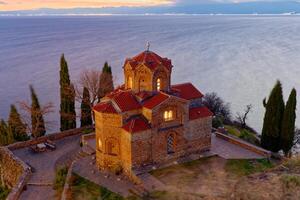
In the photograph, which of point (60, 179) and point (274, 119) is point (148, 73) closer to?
point (60, 179)

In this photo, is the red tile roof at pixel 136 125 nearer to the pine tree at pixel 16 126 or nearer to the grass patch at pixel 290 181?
the pine tree at pixel 16 126

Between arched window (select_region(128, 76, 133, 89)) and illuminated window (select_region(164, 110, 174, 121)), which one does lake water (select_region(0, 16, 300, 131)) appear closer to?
illuminated window (select_region(164, 110, 174, 121))

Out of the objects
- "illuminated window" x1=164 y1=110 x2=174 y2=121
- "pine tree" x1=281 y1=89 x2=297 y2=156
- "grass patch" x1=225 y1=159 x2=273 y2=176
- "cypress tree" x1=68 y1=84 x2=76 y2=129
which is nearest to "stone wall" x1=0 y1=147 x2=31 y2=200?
"cypress tree" x1=68 y1=84 x2=76 y2=129

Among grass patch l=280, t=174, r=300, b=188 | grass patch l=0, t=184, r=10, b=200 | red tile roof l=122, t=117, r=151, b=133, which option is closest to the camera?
grass patch l=280, t=174, r=300, b=188

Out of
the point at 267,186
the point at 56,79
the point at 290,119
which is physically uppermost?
the point at 267,186

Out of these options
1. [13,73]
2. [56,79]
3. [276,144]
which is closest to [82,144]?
[276,144]

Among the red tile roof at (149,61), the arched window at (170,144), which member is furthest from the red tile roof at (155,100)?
the arched window at (170,144)

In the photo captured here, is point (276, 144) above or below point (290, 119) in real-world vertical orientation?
below

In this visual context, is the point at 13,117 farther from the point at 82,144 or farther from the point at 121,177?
the point at 121,177

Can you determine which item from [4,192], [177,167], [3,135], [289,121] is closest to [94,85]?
[3,135]
